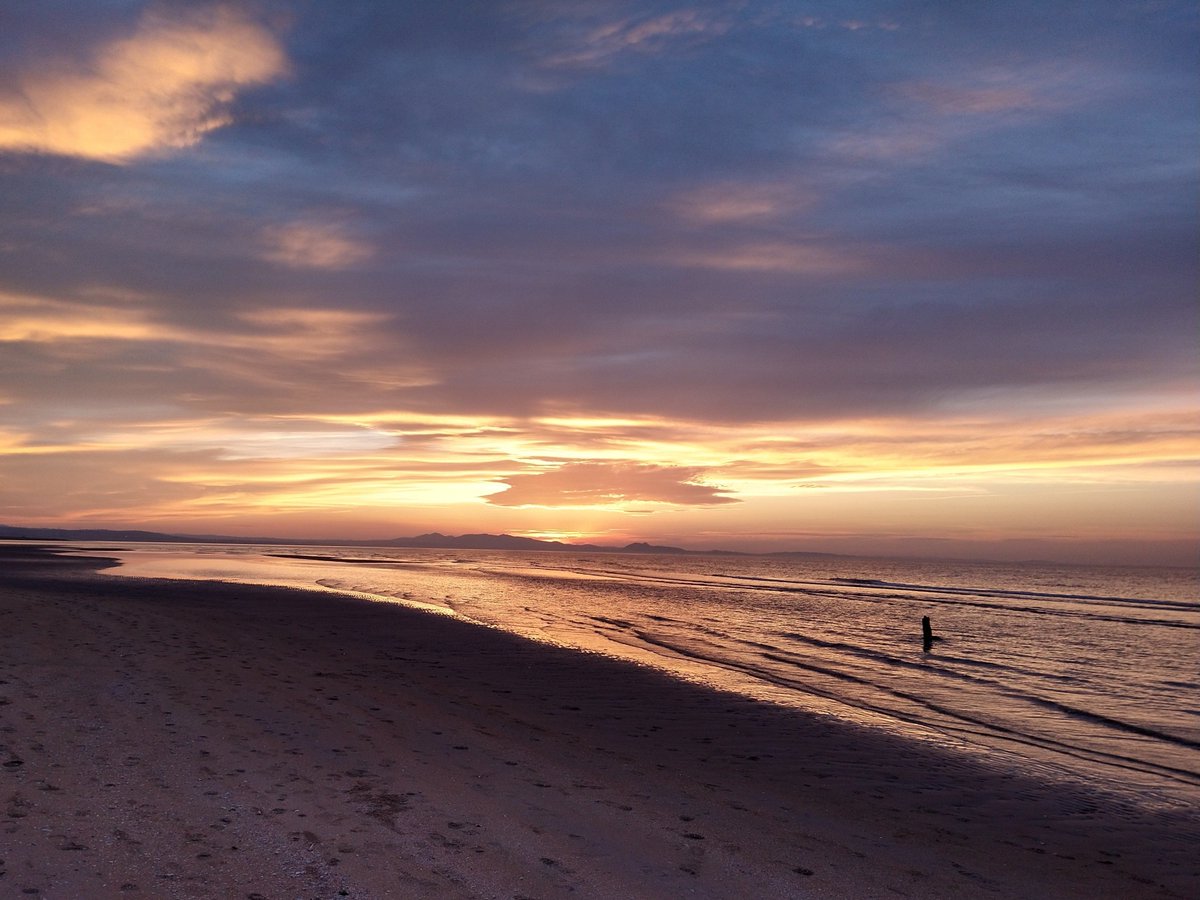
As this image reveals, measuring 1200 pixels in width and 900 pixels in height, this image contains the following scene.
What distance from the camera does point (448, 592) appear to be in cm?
5384

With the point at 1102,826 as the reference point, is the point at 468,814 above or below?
above

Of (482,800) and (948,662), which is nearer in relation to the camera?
(482,800)

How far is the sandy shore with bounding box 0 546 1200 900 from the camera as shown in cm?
696

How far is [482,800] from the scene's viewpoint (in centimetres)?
912

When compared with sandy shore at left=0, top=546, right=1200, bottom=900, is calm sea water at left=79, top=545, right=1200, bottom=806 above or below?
below

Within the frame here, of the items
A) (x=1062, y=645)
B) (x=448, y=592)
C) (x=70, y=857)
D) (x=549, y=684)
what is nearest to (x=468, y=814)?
(x=70, y=857)

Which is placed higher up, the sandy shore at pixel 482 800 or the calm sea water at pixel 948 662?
the sandy shore at pixel 482 800

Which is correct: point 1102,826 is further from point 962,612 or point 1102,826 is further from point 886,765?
point 962,612

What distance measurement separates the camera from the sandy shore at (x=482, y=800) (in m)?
6.96

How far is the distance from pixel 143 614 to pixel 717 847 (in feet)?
81.6

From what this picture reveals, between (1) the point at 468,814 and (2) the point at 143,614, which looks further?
(2) the point at 143,614

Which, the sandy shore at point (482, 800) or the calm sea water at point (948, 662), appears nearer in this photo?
the sandy shore at point (482, 800)

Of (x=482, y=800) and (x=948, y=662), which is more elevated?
(x=482, y=800)

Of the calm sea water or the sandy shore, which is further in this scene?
the calm sea water
